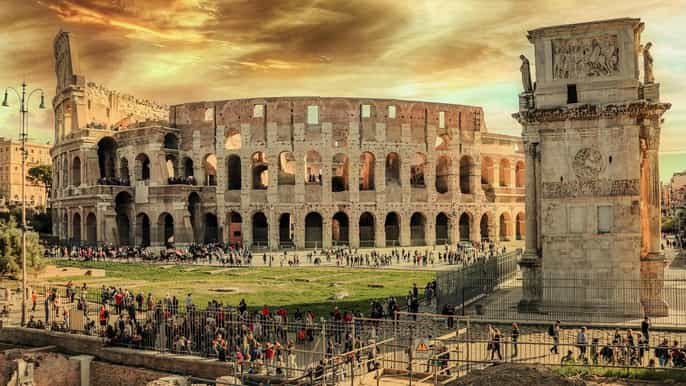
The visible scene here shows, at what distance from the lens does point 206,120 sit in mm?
56531

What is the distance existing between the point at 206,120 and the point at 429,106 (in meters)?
20.1

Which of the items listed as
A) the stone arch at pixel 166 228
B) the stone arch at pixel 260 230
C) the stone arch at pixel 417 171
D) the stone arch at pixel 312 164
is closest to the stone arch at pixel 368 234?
the stone arch at pixel 417 171

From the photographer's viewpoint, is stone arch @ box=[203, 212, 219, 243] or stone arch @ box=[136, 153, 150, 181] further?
stone arch @ box=[136, 153, 150, 181]

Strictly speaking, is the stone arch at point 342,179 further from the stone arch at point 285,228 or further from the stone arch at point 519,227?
the stone arch at point 519,227

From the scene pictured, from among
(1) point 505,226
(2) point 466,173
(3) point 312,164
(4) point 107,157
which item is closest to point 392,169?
(2) point 466,173

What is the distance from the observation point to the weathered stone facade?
65.1 ft

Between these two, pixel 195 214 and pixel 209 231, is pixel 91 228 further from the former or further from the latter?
pixel 209 231

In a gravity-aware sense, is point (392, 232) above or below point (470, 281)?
above

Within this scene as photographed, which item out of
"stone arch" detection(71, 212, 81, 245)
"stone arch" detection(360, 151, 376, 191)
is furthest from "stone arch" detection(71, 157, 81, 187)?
"stone arch" detection(360, 151, 376, 191)

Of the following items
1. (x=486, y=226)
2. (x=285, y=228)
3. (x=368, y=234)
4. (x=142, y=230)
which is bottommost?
(x=368, y=234)

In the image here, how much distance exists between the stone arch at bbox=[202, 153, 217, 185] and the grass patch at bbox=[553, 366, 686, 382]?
155 feet

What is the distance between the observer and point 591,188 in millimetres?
20328

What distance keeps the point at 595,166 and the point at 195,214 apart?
42.0 metres

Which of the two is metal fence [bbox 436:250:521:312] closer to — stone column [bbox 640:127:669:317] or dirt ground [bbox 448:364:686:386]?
stone column [bbox 640:127:669:317]
